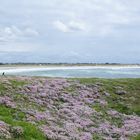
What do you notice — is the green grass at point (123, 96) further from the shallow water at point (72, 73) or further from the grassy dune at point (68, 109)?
the shallow water at point (72, 73)

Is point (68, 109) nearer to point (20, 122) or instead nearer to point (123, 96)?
point (20, 122)

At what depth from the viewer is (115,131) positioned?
27.6m

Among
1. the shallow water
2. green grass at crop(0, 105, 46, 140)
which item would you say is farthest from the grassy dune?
the shallow water

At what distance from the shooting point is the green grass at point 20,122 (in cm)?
2292

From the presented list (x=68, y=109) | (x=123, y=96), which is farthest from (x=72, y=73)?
(x=68, y=109)

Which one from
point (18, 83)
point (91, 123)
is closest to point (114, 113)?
point (91, 123)

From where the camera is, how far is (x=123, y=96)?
3744 centimetres

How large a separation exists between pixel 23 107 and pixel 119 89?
43.8 ft

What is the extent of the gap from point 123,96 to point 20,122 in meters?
15.2

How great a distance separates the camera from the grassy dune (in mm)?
24500

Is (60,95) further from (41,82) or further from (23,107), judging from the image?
(23,107)

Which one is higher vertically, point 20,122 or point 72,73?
point 72,73

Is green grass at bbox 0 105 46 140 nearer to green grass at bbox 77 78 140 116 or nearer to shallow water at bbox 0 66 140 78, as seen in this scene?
green grass at bbox 77 78 140 116

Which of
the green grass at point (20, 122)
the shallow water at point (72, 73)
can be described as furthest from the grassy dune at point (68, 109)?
the shallow water at point (72, 73)
